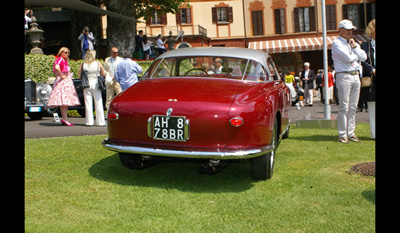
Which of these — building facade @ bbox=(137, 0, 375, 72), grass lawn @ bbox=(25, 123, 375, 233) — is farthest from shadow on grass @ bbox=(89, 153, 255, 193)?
building facade @ bbox=(137, 0, 375, 72)

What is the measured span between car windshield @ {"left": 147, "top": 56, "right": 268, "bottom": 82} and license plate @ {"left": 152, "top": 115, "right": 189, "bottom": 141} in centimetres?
149

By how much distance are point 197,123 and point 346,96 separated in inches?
157

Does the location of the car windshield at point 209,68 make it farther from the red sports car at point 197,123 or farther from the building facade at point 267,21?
the building facade at point 267,21

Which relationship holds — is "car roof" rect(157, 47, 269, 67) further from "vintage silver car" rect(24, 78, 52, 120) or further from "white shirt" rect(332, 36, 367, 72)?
"vintage silver car" rect(24, 78, 52, 120)

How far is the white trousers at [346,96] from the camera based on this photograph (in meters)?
8.20

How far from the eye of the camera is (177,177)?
19.1ft

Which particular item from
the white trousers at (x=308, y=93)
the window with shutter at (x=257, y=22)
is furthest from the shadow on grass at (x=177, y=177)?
the window with shutter at (x=257, y=22)

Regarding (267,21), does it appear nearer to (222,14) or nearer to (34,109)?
(222,14)

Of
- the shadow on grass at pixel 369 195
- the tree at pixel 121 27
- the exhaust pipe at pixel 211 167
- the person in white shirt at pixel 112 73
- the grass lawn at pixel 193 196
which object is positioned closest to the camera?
the grass lawn at pixel 193 196

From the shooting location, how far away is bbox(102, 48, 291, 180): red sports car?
513cm

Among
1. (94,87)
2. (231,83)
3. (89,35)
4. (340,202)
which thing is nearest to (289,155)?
(231,83)

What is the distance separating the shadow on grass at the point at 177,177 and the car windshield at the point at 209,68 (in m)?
1.18

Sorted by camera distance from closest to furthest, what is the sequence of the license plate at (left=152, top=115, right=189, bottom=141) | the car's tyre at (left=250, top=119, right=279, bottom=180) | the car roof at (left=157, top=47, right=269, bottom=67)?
the license plate at (left=152, top=115, right=189, bottom=141) < the car's tyre at (left=250, top=119, right=279, bottom=180) < the car roof at (left=157, top=47, right=269, bottom=67)

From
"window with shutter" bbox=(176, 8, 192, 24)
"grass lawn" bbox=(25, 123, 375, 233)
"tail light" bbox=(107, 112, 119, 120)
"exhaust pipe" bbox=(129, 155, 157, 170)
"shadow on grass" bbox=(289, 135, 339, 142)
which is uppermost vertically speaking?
"window with shutter" bbox=(176, 8, 192, 24)
